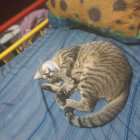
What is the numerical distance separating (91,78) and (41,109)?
17.3 inches

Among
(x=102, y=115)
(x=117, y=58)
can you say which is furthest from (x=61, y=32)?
(x=102, y=115)

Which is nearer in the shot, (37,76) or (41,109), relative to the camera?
(41,109)

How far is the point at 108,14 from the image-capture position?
3.70 ft

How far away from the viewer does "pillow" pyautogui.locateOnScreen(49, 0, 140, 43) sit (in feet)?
3.49

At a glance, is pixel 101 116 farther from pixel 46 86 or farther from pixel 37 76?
pixel 37 76

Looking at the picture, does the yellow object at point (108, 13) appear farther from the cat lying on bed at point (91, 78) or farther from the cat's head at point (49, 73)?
the cat's head at point (49, 73)

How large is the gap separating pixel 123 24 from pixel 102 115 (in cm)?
73

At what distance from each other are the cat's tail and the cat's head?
13.7 inches

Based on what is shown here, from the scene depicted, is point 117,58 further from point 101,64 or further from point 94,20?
point 94,20

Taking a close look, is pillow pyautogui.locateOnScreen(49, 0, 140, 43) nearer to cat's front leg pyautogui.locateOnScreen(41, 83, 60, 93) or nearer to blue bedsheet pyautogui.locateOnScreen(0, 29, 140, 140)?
blue bedsheet pyautogui.locateOnScreen(0, 29, 140, 140)

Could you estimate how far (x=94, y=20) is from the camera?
4.04 ft

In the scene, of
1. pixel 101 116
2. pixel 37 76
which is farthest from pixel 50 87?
pixel 101 116

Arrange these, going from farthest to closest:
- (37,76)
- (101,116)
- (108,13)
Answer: (37,76)
(108,13)
(101,116)

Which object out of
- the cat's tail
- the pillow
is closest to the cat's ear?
the cat's tail
